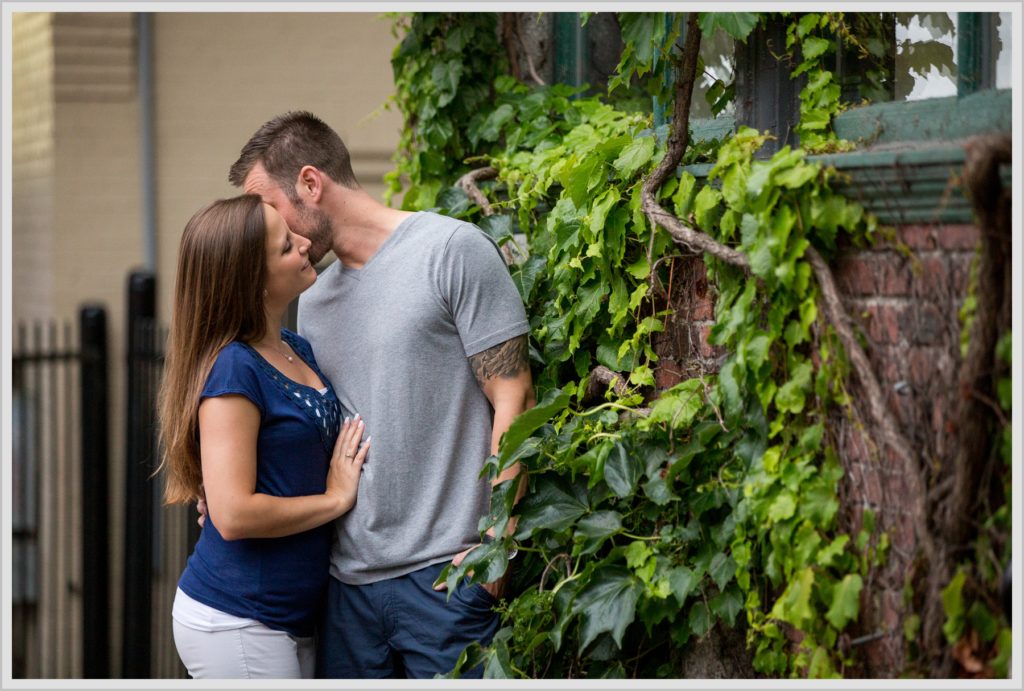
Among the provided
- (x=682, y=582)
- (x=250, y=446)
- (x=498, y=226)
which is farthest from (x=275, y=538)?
(x=498, y=226)

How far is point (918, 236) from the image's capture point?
2113 millimetres

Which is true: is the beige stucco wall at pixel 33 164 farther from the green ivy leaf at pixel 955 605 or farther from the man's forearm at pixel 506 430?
the green ivy leaf at pixel 955 605

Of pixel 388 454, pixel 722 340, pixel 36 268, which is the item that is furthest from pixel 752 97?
pixel 36 268

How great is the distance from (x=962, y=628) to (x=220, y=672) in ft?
5.96

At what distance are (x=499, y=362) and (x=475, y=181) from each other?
48.8 inches

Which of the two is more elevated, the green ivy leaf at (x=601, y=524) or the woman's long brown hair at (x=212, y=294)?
the woman's long brown hair at (x=212, y=294)

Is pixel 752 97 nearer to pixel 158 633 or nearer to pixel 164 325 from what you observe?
pixel 164 325

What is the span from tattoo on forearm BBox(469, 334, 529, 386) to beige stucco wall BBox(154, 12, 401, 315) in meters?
4.34

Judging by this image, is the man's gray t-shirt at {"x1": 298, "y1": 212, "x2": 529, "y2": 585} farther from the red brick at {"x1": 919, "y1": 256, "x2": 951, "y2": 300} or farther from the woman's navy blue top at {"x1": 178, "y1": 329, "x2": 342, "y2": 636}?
the red brick at {"x1": 919, "y1": 256, "x2": 951, "y2": 300}

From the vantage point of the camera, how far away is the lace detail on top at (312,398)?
2.89m

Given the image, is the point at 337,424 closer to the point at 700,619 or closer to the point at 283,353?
the point at 283,353

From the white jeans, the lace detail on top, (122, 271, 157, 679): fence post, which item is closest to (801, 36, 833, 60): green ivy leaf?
the lace detail on top

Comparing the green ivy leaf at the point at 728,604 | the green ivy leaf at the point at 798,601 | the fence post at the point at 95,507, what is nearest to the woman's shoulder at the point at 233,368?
the green ivy leaf at the point at 728,604

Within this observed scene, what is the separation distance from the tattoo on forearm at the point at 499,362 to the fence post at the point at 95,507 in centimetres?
425
